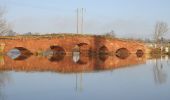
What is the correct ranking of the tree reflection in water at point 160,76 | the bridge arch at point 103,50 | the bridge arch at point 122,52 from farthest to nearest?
the bridge arch at point 122,52 < the bridge arch at point 103,50 < the tree reflection in water at point 160,76

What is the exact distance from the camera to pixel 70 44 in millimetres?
44031

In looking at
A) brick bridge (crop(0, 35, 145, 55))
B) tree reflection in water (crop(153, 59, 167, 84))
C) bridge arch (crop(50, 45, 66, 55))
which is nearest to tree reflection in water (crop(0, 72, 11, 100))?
tree reflection in water (crop(153, 59, 167, 84))

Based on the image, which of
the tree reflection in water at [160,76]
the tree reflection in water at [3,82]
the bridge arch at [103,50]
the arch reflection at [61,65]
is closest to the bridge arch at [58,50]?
the bridge arch at [103,50]

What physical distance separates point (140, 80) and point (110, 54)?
94.9 ft

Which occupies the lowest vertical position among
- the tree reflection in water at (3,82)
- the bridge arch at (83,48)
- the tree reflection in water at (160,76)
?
the tree reflection in water at (160,76)

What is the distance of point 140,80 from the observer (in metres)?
19.1

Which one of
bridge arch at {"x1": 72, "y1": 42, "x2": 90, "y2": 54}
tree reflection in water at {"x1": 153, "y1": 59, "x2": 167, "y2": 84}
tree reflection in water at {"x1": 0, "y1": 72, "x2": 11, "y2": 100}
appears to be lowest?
tree reflection in water at {"x1": 153, "y1": 59, "x2": 167, "y2": 84}

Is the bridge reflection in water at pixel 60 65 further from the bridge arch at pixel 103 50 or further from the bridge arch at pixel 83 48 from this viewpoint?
the bridge arch at pixel 103 50

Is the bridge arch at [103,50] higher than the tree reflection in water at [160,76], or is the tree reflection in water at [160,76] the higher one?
the bridge arch at [103,50]

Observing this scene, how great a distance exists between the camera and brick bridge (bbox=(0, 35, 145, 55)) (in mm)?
41203

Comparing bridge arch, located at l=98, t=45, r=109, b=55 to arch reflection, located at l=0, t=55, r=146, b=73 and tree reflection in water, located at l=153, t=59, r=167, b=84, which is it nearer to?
arch reflection, located at l=0, t=55, r=146, b=73

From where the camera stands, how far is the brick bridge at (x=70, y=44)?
1622 inches

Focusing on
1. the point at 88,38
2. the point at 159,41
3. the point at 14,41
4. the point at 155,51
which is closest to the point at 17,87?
the point at 14,41

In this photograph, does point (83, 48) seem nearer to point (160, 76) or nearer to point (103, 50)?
point (103, 50)
